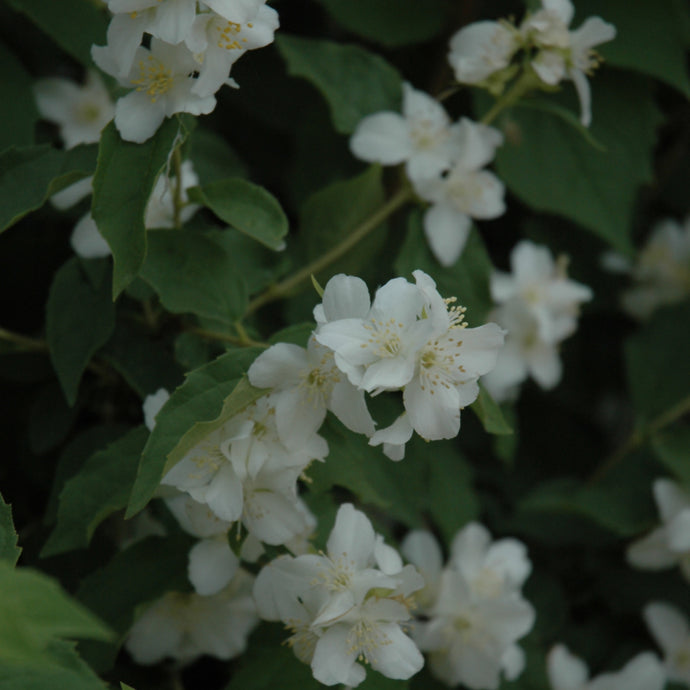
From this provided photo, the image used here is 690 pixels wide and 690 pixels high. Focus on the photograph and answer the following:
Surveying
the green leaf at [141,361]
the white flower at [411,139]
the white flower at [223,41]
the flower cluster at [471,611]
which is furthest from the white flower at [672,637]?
the white flower at [223,41]

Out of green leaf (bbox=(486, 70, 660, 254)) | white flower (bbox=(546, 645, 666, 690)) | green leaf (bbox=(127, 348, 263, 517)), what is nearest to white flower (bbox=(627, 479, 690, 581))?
white flower (bbox=(546, 645, 666, 690))

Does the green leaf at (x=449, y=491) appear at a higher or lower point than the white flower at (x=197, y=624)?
lower

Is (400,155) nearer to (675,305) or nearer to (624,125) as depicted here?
(624,125)

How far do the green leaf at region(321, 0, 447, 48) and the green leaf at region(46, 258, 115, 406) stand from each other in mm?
758

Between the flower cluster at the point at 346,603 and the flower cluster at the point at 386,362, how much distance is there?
6.2 inches

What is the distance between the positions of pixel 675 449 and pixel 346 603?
967mm

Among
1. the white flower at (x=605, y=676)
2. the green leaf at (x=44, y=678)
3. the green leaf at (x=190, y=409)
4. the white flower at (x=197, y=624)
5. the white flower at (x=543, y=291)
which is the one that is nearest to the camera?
the green leaf at (x=44, y=678)

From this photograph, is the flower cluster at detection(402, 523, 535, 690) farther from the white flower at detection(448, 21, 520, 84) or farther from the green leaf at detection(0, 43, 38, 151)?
the green leaf at detection(0, 43, 38, 151)

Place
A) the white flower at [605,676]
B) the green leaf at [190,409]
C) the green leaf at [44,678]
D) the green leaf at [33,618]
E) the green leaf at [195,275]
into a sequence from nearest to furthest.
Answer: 1. the green leaf at [33,618]
2. the green leaf at [44,678]
3. the green leaf at [190,409]
4. the green leaf at [195,275]
5. the white flower at [605,676]

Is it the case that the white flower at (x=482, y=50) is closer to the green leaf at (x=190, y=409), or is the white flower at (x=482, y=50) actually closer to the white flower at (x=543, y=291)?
the white flower at (x=543, y=291)

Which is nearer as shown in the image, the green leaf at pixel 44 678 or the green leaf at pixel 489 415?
the green leaf at pixel 44 678

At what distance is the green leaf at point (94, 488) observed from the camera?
942 millimetres

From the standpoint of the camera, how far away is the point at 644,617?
1.63 meters

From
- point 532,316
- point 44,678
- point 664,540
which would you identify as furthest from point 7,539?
point 664,540
